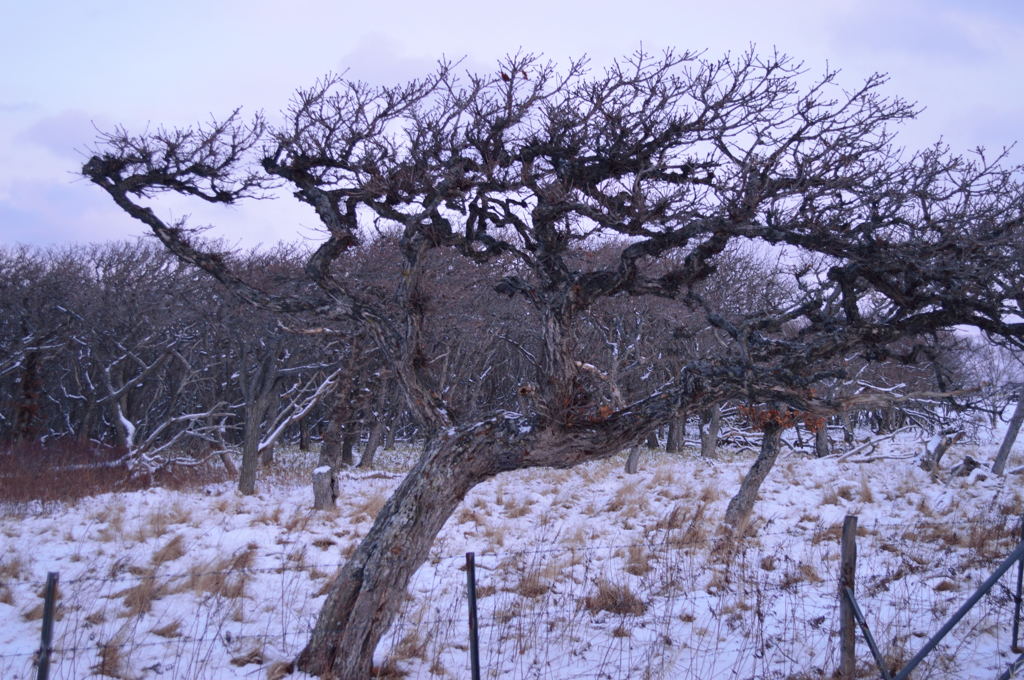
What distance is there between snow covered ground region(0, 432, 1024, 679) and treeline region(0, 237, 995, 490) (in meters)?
3.16

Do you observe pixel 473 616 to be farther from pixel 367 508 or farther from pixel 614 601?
pixel 367 508

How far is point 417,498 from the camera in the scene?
496 centimetres

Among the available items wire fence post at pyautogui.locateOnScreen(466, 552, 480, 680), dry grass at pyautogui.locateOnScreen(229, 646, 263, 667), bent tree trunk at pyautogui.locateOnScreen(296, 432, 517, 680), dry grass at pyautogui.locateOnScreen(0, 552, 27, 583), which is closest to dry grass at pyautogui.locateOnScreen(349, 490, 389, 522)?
dry grass at pyautogui.locateOnScreen(0, 552, 27, 583)

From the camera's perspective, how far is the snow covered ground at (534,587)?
534 cm

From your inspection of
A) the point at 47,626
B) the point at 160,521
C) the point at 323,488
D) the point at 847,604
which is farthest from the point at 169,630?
the point at 323,488

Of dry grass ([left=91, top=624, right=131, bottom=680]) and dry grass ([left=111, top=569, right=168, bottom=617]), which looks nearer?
dry grass ([left=91, top=624, right=131, bottom=680])

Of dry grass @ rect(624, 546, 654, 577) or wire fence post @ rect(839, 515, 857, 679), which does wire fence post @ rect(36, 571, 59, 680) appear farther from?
dry grass @ rect(624, 546, 654, 577)

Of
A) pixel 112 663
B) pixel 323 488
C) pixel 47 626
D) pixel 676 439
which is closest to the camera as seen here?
pixel 47 626

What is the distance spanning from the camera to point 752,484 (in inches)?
416

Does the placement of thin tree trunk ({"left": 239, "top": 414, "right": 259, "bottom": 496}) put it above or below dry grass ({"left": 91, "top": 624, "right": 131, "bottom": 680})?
above

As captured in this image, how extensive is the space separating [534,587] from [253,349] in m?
11.5

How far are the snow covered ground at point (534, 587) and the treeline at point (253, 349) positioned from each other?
10.4 feet

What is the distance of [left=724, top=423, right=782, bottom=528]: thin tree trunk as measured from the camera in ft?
34.0

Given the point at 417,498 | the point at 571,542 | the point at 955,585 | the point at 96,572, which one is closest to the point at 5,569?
the point at 96,572
